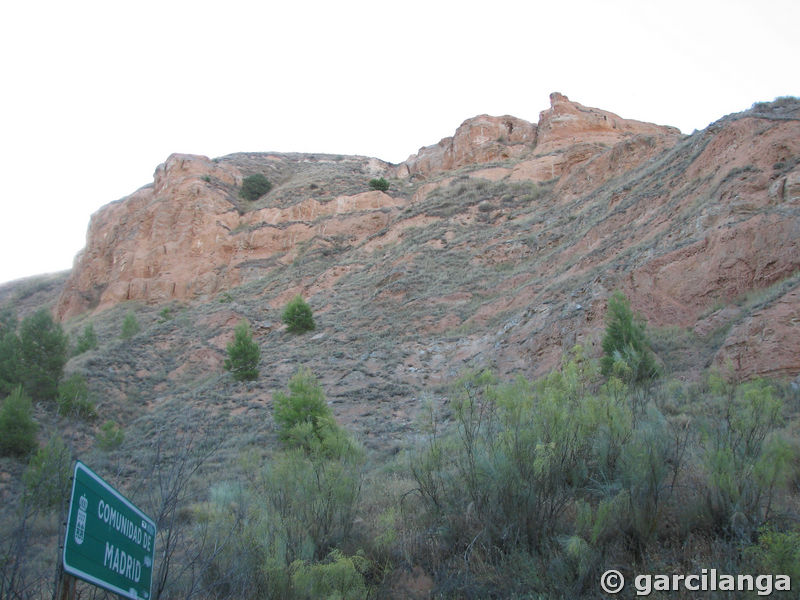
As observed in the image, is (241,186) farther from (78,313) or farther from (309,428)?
(309,428)

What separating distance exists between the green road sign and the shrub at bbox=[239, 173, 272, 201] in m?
47.4

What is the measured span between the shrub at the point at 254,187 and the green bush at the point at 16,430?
1425 inches

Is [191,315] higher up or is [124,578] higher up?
[191,315]

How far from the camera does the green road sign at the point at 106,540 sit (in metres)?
2.39

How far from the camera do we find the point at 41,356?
1877cm

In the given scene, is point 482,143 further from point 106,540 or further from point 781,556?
point 106,540

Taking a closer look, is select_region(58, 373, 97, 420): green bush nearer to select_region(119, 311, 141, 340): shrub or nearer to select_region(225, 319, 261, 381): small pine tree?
select_region(225, 319, 261, 381): small pine tree

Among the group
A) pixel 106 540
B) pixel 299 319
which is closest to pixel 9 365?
pixel 299 319

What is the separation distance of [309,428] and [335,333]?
41.2 ft

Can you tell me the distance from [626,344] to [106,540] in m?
10.0

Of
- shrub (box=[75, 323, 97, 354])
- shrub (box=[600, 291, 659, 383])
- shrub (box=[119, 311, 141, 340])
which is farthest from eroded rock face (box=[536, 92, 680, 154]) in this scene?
shrub (box=[600, 291, 659, 383])

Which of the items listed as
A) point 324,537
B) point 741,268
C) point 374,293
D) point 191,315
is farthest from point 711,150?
point 191,315

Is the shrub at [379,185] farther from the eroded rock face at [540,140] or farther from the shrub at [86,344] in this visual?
the shrub at [86,344]

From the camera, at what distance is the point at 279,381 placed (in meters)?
18.4
